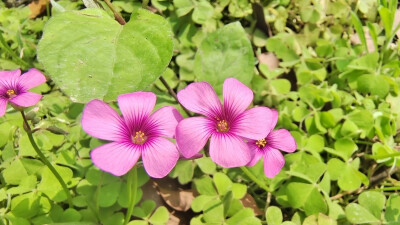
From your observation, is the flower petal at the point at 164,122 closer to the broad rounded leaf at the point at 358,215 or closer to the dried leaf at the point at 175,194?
Result: the dried leaf at the point at 175,194

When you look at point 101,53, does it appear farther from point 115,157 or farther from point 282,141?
point 282,141

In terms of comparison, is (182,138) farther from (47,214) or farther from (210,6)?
(210,6)

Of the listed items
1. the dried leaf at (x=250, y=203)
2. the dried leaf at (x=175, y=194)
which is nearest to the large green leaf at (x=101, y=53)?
the dried leaf at (x=175, y=194)

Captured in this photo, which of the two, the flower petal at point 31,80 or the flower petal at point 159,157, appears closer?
the flower petal at point 159,157

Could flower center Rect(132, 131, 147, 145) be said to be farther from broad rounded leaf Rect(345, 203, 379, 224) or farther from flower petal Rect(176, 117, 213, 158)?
broad rounded leaf Rect(345, 203, 379, 224)

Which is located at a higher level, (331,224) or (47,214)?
(331,224)

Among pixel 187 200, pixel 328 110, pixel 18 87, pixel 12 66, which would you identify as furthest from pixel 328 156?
pixel 12 66

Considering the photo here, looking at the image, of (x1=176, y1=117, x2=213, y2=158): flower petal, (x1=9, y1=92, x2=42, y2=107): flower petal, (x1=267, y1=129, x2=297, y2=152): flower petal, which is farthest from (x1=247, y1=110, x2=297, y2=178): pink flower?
(x1=9, y1=92, x2=42, y2=107): flower petal
